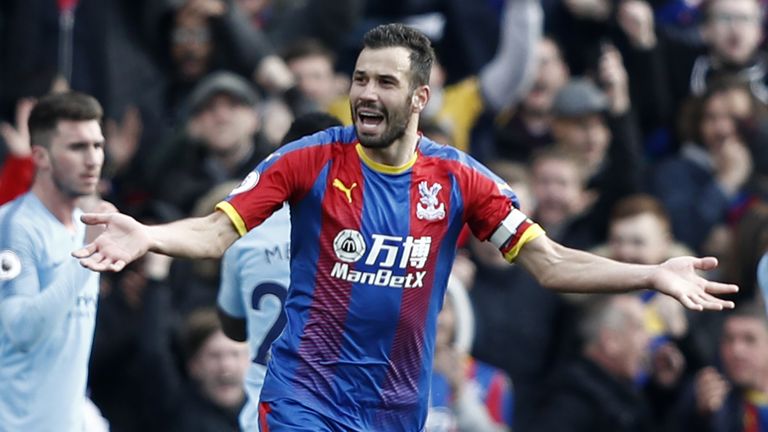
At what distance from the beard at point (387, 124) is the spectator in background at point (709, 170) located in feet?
18.5

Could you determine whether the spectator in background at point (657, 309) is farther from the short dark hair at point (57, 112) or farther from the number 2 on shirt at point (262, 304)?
the short dark hair at point (57, 112)

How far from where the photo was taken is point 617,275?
7977 mm

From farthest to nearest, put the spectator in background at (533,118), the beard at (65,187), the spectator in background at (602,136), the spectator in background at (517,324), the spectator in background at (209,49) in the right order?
the spectator in background at (533,118), the spectator in background at (209,49), the spectator in background at (602,136), the spectator in background at (517,324), the beard at (65,187)

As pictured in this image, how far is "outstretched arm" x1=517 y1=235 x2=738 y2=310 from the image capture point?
7.62m

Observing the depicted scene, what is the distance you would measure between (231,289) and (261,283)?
30cm

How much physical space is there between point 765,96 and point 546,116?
1.67 m

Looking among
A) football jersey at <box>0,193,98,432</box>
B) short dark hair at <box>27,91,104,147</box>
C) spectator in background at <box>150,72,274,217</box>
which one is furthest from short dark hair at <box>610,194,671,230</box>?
football jersey at <box>0,193,98,432</box>

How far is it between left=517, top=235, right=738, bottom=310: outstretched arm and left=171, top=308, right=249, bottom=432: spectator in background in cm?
380

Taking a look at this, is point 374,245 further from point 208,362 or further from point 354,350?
point 208,362

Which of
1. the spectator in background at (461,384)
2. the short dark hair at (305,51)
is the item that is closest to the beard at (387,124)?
the spectator in background at (461,384)

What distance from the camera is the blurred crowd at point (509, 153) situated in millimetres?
11984

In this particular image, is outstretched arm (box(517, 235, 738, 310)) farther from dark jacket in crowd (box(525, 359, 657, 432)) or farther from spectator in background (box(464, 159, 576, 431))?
spectator in background (box(464, 159, 576, 431))

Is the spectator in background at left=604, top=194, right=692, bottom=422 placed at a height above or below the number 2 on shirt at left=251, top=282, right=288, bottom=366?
above

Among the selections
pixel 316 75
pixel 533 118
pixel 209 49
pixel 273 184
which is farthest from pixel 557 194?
pixel 273 184
